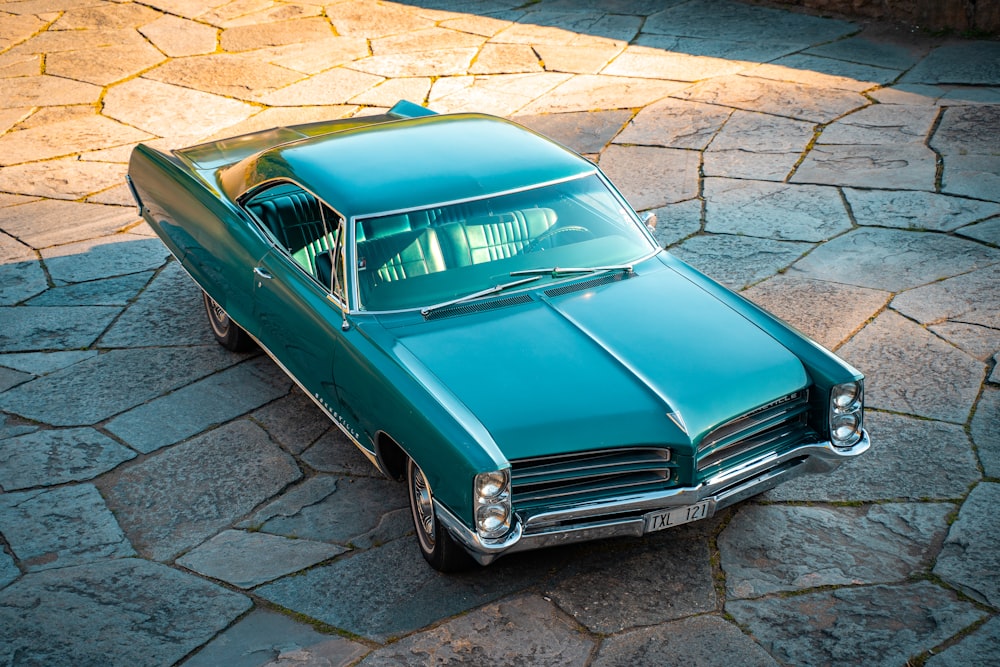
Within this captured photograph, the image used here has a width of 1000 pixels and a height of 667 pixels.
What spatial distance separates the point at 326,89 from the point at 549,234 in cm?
600

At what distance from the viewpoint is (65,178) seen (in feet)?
28.9

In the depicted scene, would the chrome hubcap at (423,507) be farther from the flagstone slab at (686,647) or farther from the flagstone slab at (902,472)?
the flagstone slab at (902,472)

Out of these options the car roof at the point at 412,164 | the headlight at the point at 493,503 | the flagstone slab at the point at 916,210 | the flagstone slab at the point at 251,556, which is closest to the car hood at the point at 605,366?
the headlight at the point at 493,503

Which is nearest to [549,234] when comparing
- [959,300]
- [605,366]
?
[605,366]

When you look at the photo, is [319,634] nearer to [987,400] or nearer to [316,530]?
[316,530]

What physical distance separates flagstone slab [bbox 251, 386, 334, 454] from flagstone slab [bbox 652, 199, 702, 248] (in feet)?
9.29

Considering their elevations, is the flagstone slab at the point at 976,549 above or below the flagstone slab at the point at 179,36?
below

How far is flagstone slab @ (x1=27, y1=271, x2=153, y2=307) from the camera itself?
22.7ft

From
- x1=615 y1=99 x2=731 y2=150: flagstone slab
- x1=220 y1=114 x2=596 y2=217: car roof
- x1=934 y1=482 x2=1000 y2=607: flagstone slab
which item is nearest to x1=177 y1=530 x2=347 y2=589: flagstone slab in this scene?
x1=220 y1=114 x2=596 y2=217: car roof

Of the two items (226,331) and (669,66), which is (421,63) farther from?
(226,331)

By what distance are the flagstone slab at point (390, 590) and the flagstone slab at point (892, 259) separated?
3.40m

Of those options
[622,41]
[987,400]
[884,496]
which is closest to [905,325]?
[987,400]

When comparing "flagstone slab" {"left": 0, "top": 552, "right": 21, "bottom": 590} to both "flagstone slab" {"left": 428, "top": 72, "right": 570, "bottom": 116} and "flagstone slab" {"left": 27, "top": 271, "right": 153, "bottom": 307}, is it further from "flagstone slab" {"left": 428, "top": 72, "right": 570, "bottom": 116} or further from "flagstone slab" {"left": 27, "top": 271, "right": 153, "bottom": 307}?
"flagstone slab" {"left": 428, "top": 72, "right": 570, "bottom": 116}

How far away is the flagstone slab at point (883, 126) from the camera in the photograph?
855cm
